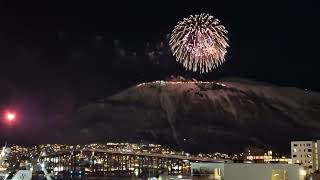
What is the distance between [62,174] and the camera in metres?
140

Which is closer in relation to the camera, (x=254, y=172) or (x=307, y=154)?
(x=254, y=172)

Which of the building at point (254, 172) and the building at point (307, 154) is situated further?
the building at point (307, 154)

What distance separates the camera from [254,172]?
51.0 metres

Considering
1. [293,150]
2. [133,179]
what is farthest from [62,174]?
[293,150]

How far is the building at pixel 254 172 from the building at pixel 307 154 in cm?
5149

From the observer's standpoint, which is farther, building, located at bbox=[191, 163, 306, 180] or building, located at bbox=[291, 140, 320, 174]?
building, located at bbox=[291, 140, 320, 174]

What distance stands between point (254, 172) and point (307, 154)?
202 ft

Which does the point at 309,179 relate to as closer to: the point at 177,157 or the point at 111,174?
the point at 177,157

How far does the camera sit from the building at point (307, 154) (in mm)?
106250

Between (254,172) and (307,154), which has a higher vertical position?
(254,172)

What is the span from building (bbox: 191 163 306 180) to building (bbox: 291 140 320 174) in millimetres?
51494

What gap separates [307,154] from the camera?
109188 millimetres

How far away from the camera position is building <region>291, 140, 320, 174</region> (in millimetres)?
106250

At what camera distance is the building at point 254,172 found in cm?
5097
